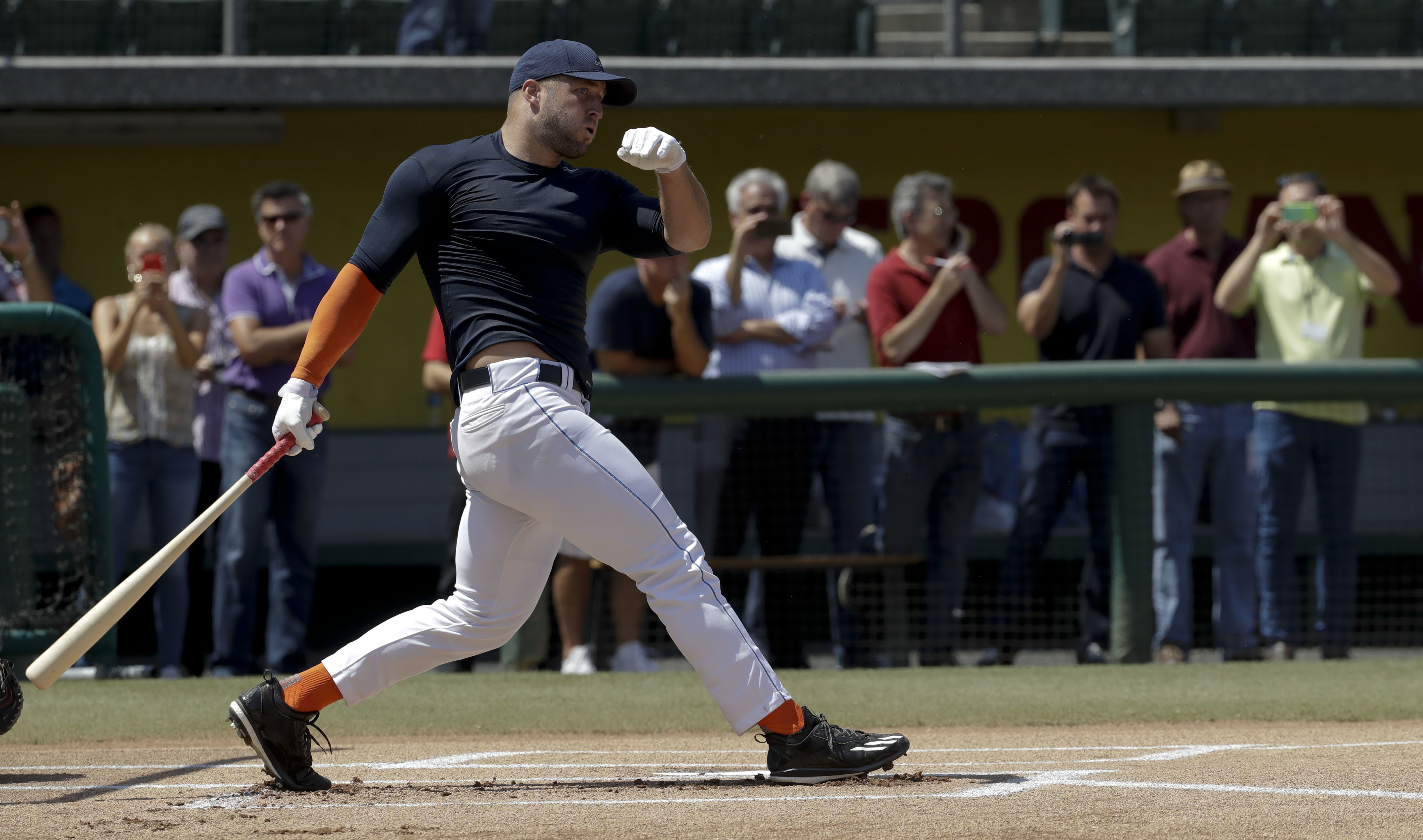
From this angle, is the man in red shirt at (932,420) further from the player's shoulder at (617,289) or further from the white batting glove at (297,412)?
the white batting glove at (297,412)

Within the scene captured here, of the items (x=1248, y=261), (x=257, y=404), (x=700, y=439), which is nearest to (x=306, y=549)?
(x=257, y=404)

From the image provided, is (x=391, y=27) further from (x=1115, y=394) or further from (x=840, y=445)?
(x=1115, y=394)

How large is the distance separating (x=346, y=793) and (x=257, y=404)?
11.6 ft

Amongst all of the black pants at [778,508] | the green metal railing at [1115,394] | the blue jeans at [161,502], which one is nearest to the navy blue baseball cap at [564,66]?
the green metal railing at [1115,394]

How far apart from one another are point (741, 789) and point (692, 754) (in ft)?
3.43

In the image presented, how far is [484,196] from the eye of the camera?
13.2 feet

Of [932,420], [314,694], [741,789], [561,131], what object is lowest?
[741,789]

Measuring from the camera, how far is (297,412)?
4.03m

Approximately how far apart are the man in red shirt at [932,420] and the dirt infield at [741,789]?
1706 mm

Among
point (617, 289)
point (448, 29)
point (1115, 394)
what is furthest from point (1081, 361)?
point (448, 29)

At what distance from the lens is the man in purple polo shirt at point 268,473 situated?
7.20 metres

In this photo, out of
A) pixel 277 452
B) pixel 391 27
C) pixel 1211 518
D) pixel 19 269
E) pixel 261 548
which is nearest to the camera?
pixel 277 452

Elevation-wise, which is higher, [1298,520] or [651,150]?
[651,150]

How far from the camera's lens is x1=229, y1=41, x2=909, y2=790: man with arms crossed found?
395cm
